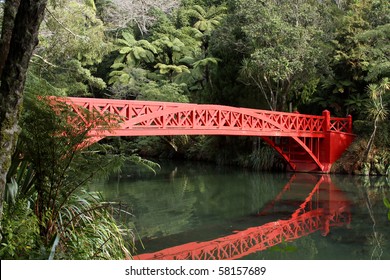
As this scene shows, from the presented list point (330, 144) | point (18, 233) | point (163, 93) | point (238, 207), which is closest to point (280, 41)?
point (330, 144)

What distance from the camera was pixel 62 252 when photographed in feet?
12.4

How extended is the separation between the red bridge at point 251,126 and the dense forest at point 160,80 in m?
0.76

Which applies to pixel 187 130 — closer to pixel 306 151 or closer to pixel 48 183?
pixel 306 151

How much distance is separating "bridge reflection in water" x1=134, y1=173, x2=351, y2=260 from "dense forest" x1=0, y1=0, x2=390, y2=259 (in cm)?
103

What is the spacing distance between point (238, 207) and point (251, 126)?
4914 mm

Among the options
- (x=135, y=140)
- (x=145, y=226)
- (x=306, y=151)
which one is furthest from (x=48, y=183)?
(x=135, y=140)

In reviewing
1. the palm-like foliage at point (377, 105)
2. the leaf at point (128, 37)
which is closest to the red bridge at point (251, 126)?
the palm-like foliage at point (377, 105)

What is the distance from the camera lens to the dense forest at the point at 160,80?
390 centimetres

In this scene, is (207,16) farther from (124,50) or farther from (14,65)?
(14,65)

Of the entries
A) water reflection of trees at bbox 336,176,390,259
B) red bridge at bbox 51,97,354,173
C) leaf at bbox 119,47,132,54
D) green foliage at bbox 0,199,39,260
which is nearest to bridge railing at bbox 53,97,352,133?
red bridge at bbox 51,97,354,173

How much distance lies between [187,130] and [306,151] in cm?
623

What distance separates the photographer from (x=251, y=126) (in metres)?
15.7

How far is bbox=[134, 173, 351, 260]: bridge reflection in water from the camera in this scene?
7186 mm

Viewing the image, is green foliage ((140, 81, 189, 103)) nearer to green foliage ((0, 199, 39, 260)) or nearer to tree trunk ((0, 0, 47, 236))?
green foliage ((0, 199, 39, 260))
